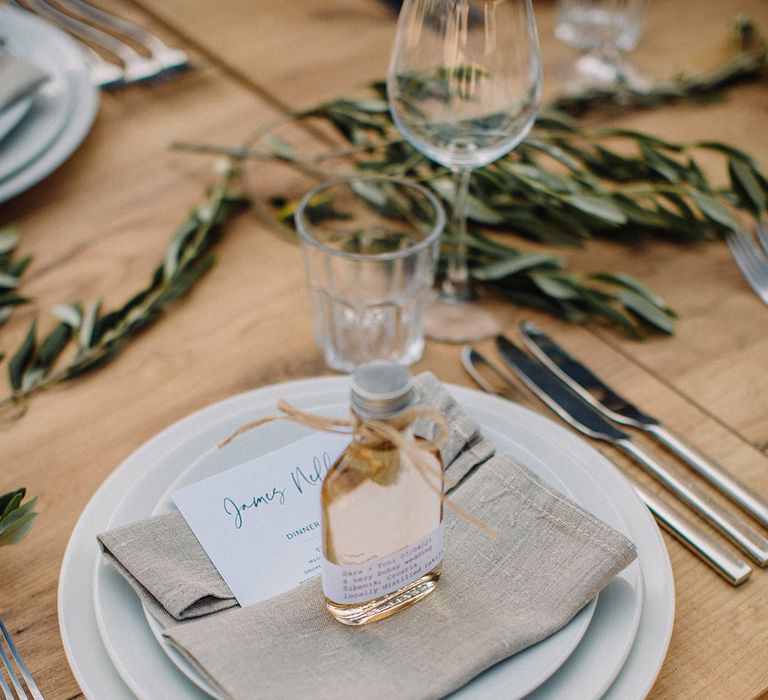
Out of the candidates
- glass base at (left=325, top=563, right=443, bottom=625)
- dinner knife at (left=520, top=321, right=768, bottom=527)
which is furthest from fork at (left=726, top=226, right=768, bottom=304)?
glass base at (left=325, top=563, right=443, bottom=625)

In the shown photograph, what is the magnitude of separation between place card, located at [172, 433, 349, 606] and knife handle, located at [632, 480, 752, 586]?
259 millimetres

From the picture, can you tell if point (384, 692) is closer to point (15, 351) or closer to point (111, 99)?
point (15, 351)

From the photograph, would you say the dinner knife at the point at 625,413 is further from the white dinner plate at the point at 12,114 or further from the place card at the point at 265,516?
the white dinner plate at the point at 12,114

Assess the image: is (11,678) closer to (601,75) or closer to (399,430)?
(399,430)

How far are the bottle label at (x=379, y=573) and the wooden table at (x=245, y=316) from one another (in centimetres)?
19

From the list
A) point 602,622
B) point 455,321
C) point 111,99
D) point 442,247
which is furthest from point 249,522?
point 111,99

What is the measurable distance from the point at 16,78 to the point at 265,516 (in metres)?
A: 0.79

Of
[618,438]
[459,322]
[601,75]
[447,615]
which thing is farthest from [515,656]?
[601,75]

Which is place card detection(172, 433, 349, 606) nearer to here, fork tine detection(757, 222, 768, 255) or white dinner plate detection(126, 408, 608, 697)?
white dinner plate detection(126, 408, 608, 697)

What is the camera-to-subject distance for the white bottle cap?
436mm

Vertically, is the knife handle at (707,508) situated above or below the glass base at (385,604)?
below

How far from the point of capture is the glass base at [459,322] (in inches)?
34.7

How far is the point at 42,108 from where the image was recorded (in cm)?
117

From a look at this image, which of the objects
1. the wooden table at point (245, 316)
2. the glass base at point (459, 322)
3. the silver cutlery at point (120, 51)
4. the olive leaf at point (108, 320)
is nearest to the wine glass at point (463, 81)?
the glass base at point (459, 322)
